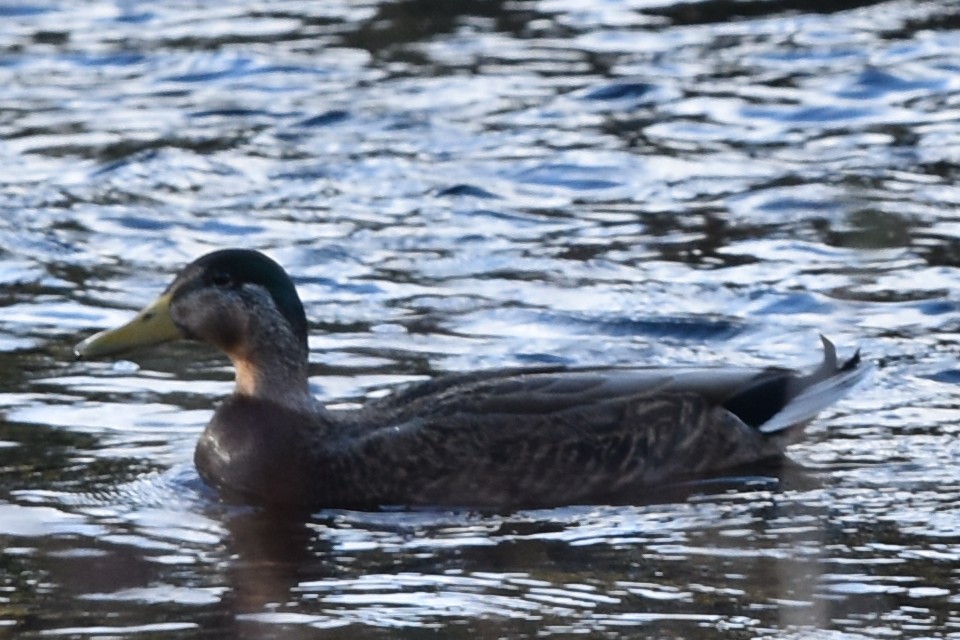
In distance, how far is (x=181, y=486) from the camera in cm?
1038

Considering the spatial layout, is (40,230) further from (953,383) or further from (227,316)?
(953,383)

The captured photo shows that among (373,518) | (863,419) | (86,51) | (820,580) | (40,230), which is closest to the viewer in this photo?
(820,580)

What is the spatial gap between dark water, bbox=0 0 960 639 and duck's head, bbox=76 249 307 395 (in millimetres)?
544

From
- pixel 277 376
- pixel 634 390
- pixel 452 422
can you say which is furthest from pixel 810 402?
pixel 277 376

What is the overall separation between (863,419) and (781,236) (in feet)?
10.9

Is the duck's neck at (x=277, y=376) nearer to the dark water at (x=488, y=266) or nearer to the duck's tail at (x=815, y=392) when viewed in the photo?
the dark water at (x=488, y=266)

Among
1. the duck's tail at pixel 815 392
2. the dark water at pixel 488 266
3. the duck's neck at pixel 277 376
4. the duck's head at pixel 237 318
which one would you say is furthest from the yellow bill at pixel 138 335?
the duck's tail at pixel 815 392

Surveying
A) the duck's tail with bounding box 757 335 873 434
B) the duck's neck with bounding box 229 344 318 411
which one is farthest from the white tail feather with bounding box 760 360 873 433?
the duck's neck with bounding box 229 344 318 411

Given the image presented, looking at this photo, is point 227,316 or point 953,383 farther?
point 953,383

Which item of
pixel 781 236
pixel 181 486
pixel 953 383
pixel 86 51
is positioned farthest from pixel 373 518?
pixel 86 51

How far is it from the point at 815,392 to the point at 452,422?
1.68 meters

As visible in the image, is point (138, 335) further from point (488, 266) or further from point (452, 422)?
point (488, 266)

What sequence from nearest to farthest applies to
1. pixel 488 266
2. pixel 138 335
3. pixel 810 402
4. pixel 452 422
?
1. pixel 452 422
2. pixel 138 335
3. pixel 810 402
4. pixel 488 266

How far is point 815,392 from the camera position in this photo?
10.7m
